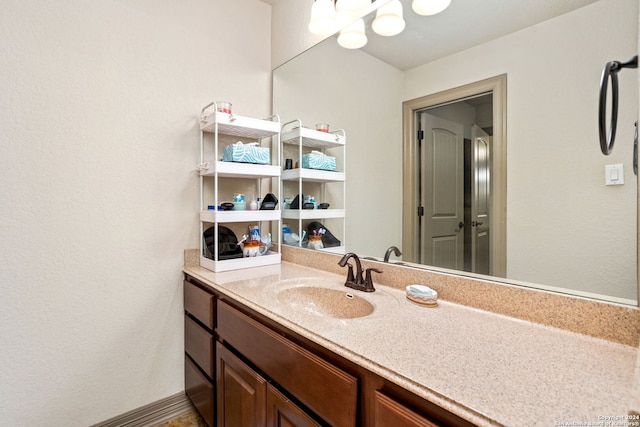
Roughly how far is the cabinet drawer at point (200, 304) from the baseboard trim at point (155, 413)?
0.50 metres

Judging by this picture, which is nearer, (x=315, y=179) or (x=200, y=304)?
(x=200, y=304)

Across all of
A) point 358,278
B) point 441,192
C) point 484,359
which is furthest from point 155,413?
point 441,192

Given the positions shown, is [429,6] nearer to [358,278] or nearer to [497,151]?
[497,151]

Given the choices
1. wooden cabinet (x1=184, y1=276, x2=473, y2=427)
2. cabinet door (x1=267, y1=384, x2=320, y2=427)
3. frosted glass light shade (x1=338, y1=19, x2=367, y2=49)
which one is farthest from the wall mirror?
cabinet door (x1=267, y1=384, x2=320, y2=427)

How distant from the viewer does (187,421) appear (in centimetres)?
158

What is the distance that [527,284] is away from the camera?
0.92 metres

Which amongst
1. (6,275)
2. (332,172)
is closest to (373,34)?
(332,172)

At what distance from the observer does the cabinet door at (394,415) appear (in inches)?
22.4

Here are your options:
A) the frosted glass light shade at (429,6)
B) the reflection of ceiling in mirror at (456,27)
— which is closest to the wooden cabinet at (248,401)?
the reflection of ceiling in mirror at (456,27)

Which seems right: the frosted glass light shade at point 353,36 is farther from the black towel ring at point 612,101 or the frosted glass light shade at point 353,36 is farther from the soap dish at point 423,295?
the soap dish at point 423,295

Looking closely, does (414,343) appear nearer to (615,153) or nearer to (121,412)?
(615,153)

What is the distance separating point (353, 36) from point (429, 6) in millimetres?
414

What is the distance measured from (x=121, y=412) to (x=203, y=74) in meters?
1.82

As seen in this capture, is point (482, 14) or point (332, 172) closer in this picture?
point (482, 14)
